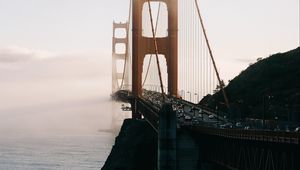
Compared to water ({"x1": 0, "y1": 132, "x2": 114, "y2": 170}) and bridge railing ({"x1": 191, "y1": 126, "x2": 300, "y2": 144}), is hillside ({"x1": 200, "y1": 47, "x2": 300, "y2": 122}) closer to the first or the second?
water ({"x1": 0, "y1": 132, "x2": 114, "y2": 170})

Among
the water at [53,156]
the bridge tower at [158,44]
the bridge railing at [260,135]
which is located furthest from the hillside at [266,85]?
the bridge railing at [260,135]

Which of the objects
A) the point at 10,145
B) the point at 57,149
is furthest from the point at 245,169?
the point at 10,145

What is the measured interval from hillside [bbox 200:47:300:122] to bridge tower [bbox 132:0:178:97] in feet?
27.6

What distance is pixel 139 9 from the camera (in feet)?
350

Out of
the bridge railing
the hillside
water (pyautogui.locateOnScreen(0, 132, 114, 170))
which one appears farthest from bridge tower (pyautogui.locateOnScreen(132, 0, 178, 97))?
the bridge railing

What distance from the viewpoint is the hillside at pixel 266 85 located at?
104875 mm

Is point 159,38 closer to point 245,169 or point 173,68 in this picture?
point 173,68

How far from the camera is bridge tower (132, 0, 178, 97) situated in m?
105

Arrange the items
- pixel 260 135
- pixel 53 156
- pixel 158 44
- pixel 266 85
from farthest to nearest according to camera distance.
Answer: pixel 53 156 → pixel 266 85 → pixel 158 44 → pixel 260 135

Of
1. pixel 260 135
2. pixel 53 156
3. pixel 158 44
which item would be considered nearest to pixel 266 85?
pixel 158 44

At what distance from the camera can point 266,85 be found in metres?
117

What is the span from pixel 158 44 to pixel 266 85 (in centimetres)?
2065

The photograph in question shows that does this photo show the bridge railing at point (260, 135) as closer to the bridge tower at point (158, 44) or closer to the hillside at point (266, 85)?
the hillside at point (266, 85)

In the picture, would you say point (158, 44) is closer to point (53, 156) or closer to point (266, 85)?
point (266, 85)
